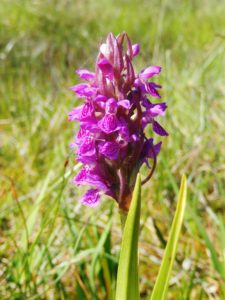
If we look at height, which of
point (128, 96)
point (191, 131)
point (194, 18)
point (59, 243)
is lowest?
point (59, 243)


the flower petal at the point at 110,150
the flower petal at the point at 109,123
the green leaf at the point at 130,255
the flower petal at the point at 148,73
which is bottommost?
the green leaf at the point at 130,255

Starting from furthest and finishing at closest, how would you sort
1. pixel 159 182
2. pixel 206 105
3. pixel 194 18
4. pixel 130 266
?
pixel 194 18, pixel 206 105, pixel 159 182, pixel 130 266

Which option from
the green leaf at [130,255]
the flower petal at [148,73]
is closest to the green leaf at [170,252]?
the green leaf at [130,255]

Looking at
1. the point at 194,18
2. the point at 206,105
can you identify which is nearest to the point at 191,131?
the point at 206,105

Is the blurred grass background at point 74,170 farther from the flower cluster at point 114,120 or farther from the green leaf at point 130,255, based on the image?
the green leaf at point 130,255

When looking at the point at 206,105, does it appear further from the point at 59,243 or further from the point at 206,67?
the point at 59,243

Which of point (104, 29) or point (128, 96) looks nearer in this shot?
point (128, 96)

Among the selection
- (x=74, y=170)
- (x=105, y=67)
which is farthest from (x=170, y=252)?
(x=74, y=170)
